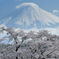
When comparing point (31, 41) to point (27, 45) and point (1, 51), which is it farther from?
point (1, 51)

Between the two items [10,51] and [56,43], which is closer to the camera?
[10,51]

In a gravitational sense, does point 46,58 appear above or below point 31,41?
below

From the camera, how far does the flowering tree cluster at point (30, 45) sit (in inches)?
780

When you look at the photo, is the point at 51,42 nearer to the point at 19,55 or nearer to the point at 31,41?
the point at 31,41

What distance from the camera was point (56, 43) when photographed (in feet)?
71.6

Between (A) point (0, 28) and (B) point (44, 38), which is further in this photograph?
(B) point (44, 38)

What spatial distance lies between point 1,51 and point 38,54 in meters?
2.86

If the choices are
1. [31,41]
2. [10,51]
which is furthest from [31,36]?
[10,51]

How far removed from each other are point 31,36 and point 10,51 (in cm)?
191

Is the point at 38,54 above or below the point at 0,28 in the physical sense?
below

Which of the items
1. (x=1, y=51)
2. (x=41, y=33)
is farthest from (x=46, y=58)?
(x=1, y=51)

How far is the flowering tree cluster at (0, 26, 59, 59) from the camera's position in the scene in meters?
19.8

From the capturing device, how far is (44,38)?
866 inches

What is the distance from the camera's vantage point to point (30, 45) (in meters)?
20.8
